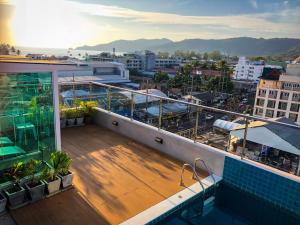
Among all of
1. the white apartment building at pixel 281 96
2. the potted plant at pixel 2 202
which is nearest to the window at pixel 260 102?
the white apartment building at pixel 281 96

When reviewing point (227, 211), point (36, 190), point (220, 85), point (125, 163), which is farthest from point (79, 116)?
point (220, 85)

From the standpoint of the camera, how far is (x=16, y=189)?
2744 mm

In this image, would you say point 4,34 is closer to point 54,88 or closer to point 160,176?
point 54,88

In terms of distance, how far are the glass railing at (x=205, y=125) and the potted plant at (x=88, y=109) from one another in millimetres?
232

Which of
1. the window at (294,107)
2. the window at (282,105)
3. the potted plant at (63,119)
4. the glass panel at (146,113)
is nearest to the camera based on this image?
the glass panel at (146,113)

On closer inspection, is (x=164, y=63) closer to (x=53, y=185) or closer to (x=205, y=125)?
(x=205, y=125)

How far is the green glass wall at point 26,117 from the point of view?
2.90 meters

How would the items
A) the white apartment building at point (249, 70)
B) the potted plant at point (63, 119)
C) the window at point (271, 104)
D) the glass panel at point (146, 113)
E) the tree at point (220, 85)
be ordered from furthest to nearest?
the white apartment building at point (249, 70), the tree at point (220, 85), the window at point (271, 104), the potted plant at point (63, 119), the glass panel at point (146, 113)

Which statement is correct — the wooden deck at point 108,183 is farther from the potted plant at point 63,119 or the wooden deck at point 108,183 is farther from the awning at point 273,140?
the awning at point 273,140

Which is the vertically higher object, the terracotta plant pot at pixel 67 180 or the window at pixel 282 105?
the terracotta plant pot at pixel 67 180

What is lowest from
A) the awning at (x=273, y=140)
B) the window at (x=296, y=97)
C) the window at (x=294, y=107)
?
the window at (x=294, y=107)

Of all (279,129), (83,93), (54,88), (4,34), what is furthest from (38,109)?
(279,129)

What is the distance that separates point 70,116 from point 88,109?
478mm

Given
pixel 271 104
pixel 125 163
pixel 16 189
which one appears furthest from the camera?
pixel 271 104
